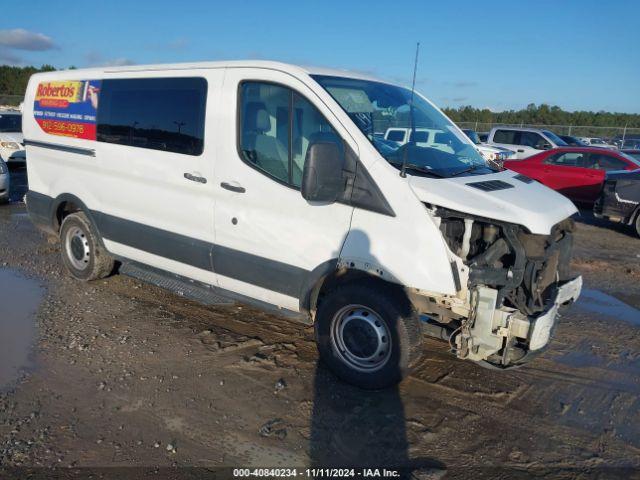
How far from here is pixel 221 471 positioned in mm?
3131

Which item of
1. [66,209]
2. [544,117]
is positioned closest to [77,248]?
[66,209]

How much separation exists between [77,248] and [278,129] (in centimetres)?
343

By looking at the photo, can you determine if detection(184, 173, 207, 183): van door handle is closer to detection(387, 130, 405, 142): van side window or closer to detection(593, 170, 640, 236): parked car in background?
detection(387, 130, 405, 142): van side window

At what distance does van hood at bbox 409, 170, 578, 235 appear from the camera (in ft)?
11.3

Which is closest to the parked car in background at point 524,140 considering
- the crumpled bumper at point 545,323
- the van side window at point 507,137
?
the van side window at point 507,137

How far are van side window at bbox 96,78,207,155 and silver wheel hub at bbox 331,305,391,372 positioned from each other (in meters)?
1.94

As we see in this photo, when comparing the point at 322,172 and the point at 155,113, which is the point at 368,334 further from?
the point at 155,113

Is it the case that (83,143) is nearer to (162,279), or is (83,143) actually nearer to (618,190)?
(162,279)

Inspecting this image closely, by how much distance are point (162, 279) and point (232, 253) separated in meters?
1.22

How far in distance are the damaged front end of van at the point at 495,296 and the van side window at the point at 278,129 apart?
110 cm

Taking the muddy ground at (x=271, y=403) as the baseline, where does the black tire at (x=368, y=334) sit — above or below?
above

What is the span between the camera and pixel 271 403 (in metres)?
3.85

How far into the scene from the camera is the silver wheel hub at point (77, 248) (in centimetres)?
609

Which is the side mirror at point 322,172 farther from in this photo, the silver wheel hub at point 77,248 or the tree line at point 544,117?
the tree line at point 544,117
